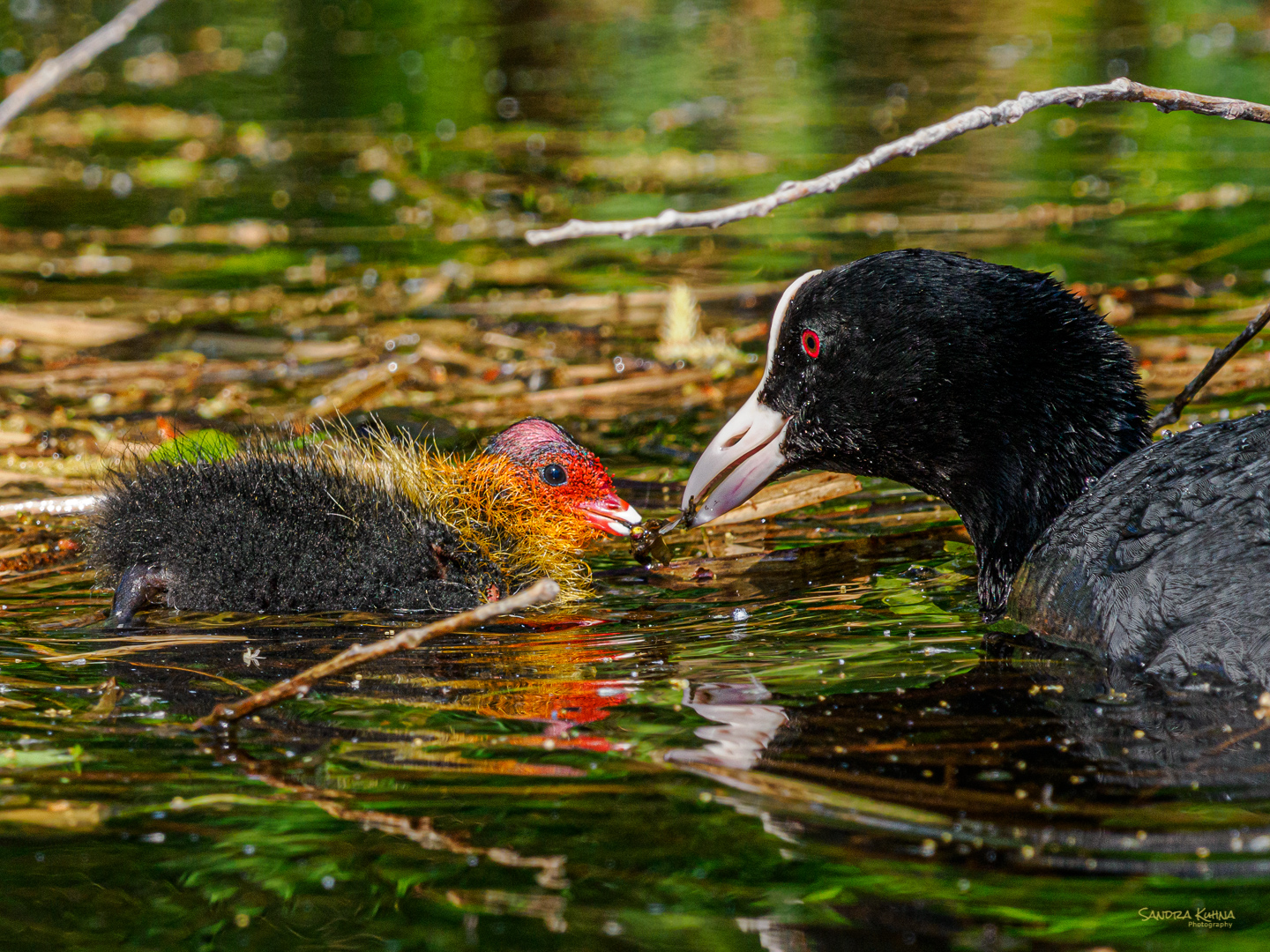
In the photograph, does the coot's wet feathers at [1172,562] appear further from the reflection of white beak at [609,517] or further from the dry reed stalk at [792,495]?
the dry reed stalk at [792,495]

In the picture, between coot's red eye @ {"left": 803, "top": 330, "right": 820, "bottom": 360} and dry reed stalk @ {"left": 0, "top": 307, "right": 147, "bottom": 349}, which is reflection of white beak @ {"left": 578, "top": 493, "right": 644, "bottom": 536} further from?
dry reed stalk @ {"left": 0, "top": 307, "right": 147, "bottom": 349}

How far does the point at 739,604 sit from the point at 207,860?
5.59 feet

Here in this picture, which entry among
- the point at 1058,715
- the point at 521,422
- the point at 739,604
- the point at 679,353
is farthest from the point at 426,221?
the point at 1058,715

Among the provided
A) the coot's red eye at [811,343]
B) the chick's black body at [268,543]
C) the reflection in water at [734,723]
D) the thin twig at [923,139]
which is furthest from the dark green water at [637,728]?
the thin twig at [923,139]

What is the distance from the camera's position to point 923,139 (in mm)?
3029

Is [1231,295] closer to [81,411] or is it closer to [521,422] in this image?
[521,422]

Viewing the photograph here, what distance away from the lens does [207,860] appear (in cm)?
246

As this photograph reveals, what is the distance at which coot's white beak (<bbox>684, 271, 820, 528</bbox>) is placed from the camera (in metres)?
3.96

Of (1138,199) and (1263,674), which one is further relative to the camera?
(1138,199)

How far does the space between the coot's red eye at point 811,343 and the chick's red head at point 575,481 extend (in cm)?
67

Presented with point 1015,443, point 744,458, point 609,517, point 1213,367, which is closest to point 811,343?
point 744,458

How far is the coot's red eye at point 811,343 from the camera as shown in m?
3.87

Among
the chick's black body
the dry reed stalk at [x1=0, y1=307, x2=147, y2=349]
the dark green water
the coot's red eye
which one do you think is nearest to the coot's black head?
the coot's red eye

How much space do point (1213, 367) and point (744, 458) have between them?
1.27 m
